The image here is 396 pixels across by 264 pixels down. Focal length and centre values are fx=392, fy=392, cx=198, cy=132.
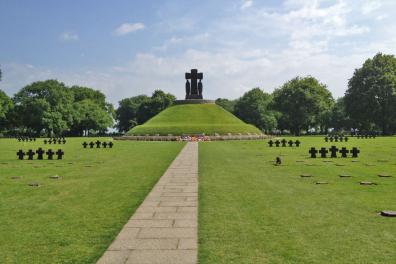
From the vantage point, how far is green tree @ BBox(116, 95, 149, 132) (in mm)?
148750

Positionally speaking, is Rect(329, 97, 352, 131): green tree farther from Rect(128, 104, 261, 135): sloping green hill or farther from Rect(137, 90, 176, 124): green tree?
Rect(137, 90, 176, 124): green tree

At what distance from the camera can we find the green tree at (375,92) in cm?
9431

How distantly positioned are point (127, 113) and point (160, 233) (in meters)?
146

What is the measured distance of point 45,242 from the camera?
23.5 ft

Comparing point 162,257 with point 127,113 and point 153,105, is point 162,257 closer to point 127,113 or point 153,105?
point 153,105

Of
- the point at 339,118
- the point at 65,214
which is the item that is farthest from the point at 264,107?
the point at 65,214

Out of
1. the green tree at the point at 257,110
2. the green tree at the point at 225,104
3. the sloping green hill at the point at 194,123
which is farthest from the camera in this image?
the green tree at the point at 225,104

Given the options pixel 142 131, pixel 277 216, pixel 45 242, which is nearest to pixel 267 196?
pixel 277 216

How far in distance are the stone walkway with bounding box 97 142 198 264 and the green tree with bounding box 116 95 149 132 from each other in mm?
136603

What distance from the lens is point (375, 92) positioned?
9481cm

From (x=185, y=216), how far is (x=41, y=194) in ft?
19.7

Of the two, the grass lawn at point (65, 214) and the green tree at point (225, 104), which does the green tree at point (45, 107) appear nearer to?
the green tree at point (225, 104)

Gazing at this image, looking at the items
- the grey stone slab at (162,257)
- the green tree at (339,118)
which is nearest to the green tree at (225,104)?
the green tree at (339,118)

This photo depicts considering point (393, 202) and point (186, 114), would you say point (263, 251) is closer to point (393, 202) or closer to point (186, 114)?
point (393, 202)
